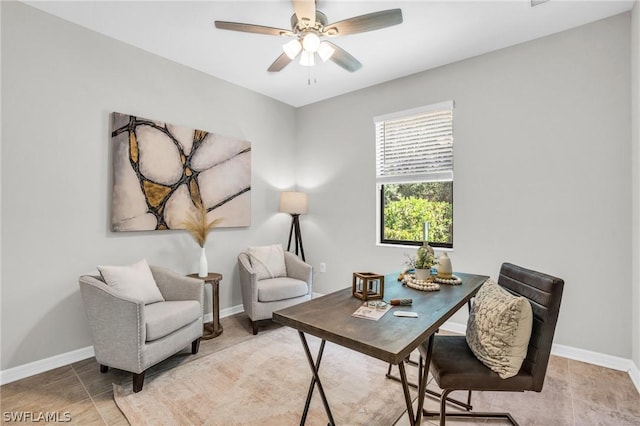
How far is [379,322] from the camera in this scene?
1.45 meters

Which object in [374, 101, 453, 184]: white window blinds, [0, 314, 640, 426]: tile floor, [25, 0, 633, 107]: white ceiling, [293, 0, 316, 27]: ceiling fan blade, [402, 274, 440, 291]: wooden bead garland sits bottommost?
[0, 314, 640, 426]: tile floor

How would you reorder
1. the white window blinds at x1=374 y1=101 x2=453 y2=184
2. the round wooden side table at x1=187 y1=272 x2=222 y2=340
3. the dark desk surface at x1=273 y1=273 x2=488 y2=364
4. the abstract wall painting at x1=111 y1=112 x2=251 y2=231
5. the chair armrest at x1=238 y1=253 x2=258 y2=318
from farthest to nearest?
1. the white window blinds at x1=374 y1=101 x2=453 y2=184
2. the chair armrest at x1=238 y1=253 x2=258 y2=318
3. the round wooden side table at x1=187 y1=272 x2=222 y2=340
4. the abstract wall painting at x1=111 y1=112 x2=251 y2=231
5. the dark desk surface at x1=273 y1=273 x2=488 y2=364

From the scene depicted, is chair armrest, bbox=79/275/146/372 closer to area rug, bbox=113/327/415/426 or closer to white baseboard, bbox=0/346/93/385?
area rug, bbox=113/327/415/426

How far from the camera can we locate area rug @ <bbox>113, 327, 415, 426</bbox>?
6.13 feet

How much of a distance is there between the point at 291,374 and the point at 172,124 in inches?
104

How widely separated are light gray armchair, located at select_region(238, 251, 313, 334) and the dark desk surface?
148 cm

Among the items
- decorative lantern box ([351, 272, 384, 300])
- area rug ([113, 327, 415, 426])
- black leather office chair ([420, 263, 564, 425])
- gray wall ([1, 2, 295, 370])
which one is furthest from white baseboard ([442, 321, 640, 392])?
gray wall ([1, 2, 295, 370])

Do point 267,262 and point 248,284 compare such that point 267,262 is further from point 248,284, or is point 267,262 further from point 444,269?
point 444,269

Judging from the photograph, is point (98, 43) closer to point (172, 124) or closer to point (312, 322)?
point (172, 124)

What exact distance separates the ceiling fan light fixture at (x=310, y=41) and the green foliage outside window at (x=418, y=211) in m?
1.97

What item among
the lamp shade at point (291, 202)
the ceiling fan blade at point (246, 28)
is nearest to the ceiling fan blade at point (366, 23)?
the ceiling fan blade at point (246, 28)

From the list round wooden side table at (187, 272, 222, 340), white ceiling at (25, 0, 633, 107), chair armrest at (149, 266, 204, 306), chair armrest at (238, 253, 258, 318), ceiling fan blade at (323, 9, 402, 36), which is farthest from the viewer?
chair armrest at (238, 253, 258, 318)

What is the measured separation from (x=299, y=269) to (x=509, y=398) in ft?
7.38

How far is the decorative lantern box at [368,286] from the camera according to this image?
180 centimetres
